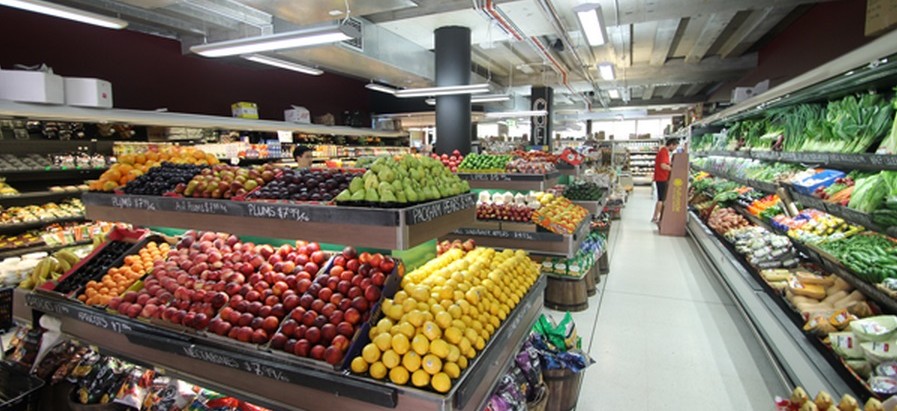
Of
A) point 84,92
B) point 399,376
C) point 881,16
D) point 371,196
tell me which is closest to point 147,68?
point 84,92

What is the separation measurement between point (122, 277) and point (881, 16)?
566 cm

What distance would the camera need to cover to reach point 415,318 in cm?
175

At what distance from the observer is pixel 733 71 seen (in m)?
11.6

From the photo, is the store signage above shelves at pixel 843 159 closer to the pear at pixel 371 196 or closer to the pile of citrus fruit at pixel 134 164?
the pear at pixel 371 196

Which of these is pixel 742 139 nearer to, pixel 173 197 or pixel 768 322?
pixel 768 322

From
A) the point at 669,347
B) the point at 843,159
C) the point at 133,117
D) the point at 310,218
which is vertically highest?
the point at 133,117

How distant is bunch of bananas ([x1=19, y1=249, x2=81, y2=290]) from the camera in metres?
2.96

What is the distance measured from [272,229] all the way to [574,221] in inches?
128

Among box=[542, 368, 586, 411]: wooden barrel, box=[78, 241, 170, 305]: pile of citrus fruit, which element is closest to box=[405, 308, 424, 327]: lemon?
box=[542, 368, 586, 411]: wooden barrel

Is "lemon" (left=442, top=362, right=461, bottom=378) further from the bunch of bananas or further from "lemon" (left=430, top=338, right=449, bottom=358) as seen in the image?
the bunch of bananas

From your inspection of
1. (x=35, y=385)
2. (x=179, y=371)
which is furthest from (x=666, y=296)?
(x=35, y=385)

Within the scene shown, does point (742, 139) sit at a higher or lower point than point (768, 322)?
higher

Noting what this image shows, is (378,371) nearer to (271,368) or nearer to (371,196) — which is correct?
(271,368)

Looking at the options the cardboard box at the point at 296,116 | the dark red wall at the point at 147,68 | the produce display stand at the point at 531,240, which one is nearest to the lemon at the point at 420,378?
the produce display stand at the point at 531,240
